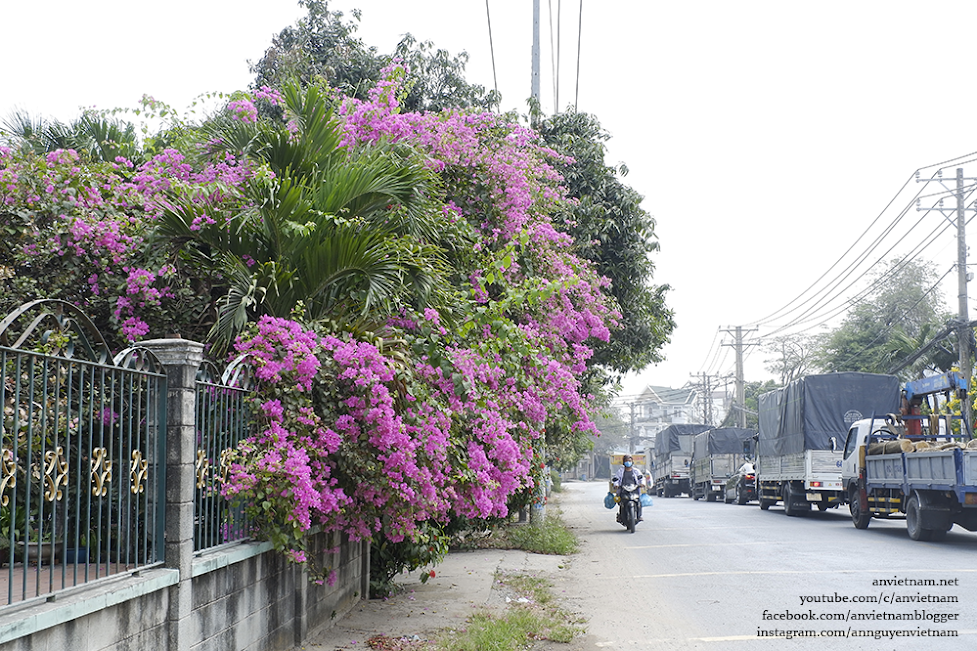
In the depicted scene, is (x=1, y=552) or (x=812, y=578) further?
(x=812, y=578)

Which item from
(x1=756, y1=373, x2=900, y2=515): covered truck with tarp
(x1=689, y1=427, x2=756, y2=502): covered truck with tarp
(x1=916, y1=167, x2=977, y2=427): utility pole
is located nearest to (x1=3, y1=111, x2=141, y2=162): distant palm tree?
(x1=756, y1=373, x2=900, y2=515): covered truck with tarp

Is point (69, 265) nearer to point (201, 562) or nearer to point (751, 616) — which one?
point (201, 562)

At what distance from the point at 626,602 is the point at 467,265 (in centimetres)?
407

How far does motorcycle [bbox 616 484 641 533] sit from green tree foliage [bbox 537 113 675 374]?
429 centimetres

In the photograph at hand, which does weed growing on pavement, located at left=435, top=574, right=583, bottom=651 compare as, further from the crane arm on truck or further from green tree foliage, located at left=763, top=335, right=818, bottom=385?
green tree foliage, located at left=763, top=335, right=818, bottom=385

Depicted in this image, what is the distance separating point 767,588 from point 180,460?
24.5 ft

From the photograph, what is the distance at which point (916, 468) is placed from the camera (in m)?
16.5

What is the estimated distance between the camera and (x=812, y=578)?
1120 cm

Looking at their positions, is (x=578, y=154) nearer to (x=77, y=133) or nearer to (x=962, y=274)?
(x=77, y=133)

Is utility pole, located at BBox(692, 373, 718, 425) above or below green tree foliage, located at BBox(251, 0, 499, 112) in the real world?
below

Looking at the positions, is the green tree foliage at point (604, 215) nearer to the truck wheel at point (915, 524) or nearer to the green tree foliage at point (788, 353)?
the truck wheel at point (915, 524)

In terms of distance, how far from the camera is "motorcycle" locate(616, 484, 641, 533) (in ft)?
66.2

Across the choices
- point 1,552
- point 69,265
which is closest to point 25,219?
point 69,265

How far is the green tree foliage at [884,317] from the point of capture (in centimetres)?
4756
